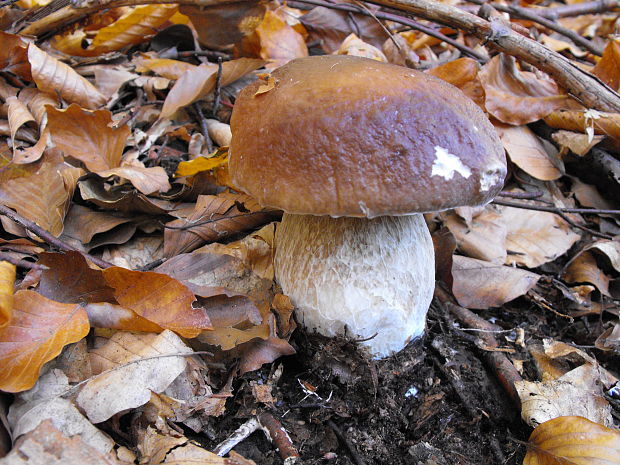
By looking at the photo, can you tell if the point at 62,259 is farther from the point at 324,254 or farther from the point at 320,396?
the point at 320,396

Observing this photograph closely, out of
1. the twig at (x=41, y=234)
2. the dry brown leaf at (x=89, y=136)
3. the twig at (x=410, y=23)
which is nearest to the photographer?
the twig at (x=41, y=234)

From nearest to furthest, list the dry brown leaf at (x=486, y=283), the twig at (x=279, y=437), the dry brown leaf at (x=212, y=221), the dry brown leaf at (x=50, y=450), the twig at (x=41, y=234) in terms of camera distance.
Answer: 1. the dry brown leaf at (x=50, y=450)
2. the twig at (x=279, y=437)
3. the twig at (x=41, y=234)
4. the dry brown leaf at (x=212, y=221)
5. the dry brown leaf at (x=486, y=283)

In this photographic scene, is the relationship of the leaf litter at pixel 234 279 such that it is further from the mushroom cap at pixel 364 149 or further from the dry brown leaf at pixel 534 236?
the mushroom cap at pixel 364 149

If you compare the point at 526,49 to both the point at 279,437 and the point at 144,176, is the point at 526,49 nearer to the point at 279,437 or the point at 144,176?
the point at 144,176

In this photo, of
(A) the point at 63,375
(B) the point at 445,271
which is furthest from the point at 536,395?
(A) the point at 63,375

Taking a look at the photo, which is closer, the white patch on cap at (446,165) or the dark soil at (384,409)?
the white patch on cap at (446,165)

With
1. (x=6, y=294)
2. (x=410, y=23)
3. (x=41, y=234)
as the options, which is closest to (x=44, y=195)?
(x=41, y=234)

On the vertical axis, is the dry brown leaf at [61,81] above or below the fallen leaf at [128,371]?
above

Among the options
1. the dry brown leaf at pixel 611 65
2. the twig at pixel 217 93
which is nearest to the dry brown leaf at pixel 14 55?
the twig at pixel 217 93
